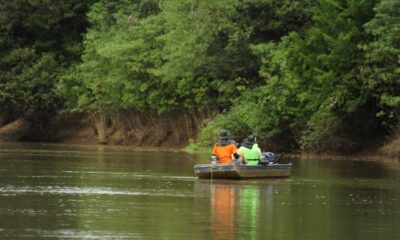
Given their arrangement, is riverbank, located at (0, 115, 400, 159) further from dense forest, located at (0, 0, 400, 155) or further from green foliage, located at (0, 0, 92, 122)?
green foliage, located at (0, 0, 92, 122)

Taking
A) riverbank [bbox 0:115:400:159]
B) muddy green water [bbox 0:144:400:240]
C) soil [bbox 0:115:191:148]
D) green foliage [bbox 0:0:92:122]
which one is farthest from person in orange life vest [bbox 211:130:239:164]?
green foliage [bbox 0:0:92:122]

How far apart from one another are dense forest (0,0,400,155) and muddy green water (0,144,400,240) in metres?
11.8

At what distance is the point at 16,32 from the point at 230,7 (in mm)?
26903

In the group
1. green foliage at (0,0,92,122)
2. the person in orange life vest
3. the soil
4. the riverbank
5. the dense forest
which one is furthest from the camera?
the soil

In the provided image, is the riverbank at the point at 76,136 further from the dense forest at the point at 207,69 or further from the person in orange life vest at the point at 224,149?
the person in orange life vest at the point at 224,149

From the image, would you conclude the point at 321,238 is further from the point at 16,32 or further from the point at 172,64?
the point at 16,32

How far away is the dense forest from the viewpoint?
53969 mm

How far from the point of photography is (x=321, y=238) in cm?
2003

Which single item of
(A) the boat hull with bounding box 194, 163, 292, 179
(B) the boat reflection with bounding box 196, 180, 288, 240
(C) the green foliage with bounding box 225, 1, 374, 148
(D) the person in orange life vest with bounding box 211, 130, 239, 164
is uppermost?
(C) the green foliage with bounding box 225, 1, 374, 148

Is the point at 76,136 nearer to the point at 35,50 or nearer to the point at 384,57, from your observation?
the point at 35,50

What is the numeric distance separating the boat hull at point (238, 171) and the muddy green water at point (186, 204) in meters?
0.52

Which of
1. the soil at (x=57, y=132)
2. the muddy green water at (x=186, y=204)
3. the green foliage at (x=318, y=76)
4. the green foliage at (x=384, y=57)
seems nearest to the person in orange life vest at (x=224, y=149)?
the muddy green water at (x=186, y=204)

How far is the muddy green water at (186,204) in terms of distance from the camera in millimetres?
20594

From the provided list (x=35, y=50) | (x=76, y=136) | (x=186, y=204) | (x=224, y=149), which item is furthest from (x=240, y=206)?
(x=35, y=50)
